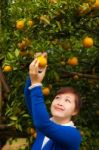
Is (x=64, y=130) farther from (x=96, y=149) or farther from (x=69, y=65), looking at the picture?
(x=96, y=149)

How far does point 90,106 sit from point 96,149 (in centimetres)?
43

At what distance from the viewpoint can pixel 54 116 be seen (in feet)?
8.79

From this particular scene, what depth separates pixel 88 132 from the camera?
441 cm

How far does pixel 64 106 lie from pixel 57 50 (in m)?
1.56

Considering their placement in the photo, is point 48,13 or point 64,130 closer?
point 64,130

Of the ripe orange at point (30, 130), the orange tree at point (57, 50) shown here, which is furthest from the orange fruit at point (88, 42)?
the ripe orange at point (30, 130)

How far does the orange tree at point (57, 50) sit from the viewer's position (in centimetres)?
387

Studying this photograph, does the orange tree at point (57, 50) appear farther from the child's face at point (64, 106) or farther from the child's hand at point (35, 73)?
the child's hand at point (35, 73)

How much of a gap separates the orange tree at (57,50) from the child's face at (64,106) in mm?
1131

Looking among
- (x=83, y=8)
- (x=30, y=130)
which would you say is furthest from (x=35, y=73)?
(x=30, y=130)

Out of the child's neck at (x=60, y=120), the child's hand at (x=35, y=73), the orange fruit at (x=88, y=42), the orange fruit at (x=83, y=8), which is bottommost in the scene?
the child's neck at (x=60, y=120)

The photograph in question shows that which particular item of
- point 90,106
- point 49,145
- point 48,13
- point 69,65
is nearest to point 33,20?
point 48,13

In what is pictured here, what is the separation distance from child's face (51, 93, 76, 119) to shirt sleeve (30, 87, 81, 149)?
11 centimetres

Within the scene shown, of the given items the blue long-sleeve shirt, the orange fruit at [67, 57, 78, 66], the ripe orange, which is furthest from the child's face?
the ripe orange
